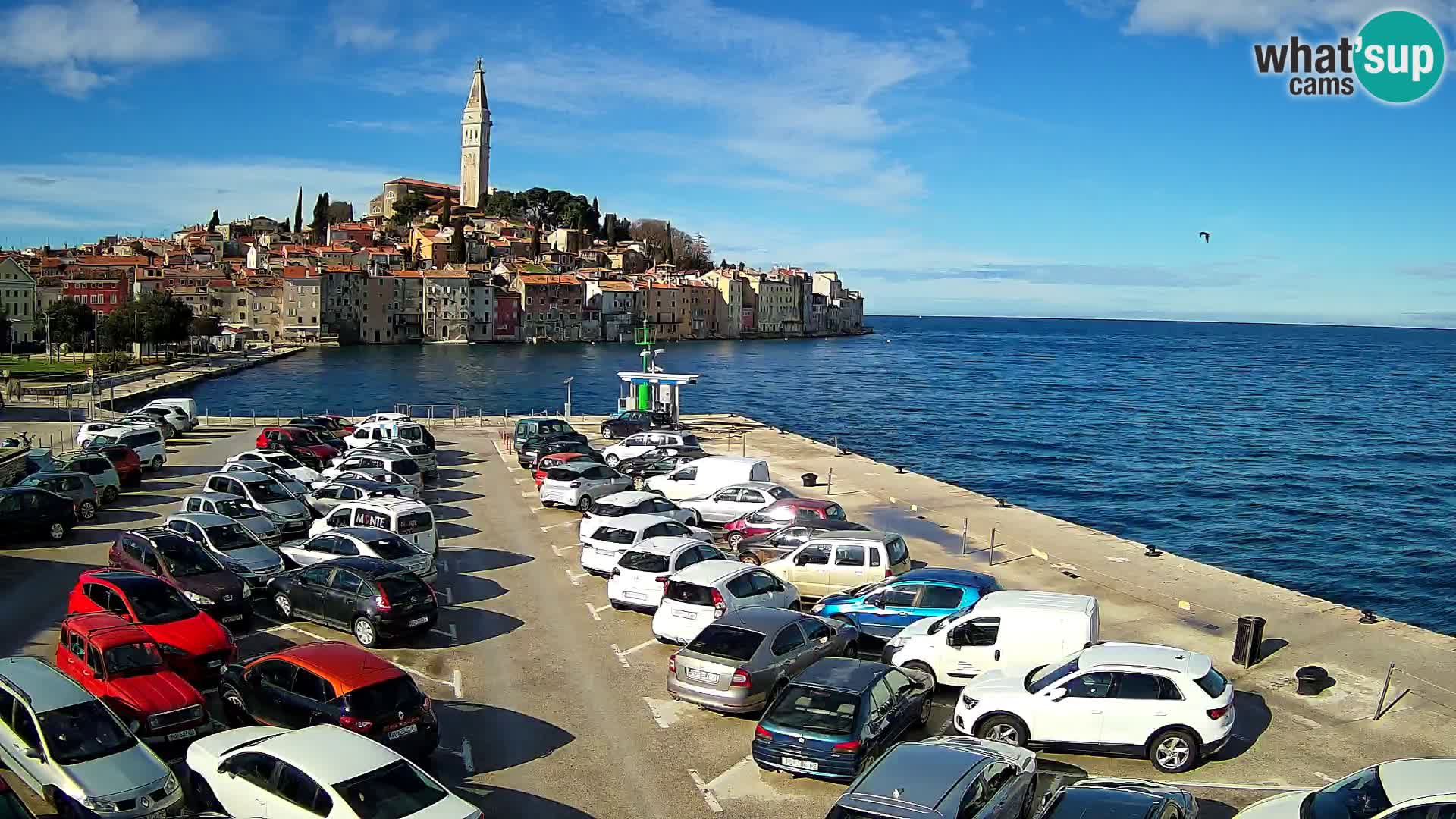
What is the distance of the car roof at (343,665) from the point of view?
10750 mm

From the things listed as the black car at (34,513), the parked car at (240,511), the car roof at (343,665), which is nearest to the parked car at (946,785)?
the car roof at (343,665)

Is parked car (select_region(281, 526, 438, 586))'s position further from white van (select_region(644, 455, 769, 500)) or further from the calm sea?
the calm sea

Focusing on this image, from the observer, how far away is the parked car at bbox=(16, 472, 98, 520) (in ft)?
75.1

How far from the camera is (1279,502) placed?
45.4 meters

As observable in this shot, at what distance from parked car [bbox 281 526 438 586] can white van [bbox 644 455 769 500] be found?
860 cm

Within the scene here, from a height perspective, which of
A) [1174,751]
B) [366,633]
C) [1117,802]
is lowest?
[366,633]

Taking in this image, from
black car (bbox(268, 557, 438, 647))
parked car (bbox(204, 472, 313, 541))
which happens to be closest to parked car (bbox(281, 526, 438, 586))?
black car (bbox(268, 557, 438, 647))

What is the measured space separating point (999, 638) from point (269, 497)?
16.2 meters

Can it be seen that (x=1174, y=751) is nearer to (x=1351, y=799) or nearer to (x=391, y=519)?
(x=1351, y=799)

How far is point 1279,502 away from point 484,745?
43.2 meters

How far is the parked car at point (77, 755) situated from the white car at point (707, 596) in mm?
6913

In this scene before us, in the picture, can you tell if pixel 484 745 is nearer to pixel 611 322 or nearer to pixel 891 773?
pixel 891 773

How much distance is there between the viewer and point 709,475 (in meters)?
26.2

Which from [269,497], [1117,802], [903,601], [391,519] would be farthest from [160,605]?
[1117,802]
